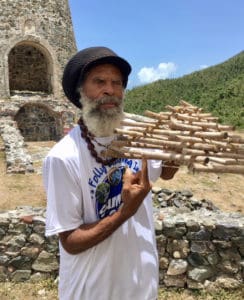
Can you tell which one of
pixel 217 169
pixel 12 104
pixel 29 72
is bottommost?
pixel 217 169

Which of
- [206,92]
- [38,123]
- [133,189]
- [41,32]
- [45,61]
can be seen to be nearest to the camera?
[133,189]

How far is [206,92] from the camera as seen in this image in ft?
85.0

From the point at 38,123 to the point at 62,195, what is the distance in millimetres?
13658

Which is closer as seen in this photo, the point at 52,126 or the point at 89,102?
the point at 89,102

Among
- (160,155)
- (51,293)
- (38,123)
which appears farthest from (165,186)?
(160,155)

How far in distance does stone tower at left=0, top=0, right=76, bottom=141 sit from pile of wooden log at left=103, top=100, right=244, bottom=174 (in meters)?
12.4

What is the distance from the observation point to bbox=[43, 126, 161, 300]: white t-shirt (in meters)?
1.95

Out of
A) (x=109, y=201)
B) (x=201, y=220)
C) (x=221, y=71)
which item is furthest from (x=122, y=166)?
(x=221, y=71)

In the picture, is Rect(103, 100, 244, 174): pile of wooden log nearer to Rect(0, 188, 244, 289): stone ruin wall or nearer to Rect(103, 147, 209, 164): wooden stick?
Rect(103, 147, 209, 164): wooden stick

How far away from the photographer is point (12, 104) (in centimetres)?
1397

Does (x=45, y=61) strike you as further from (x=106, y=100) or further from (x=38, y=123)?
(x=106, y=100)

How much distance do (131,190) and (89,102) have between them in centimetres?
54

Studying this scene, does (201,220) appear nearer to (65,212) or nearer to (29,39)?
(65,212)

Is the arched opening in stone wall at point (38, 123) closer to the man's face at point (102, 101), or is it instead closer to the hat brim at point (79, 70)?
the hat brim at point (79, 70)
